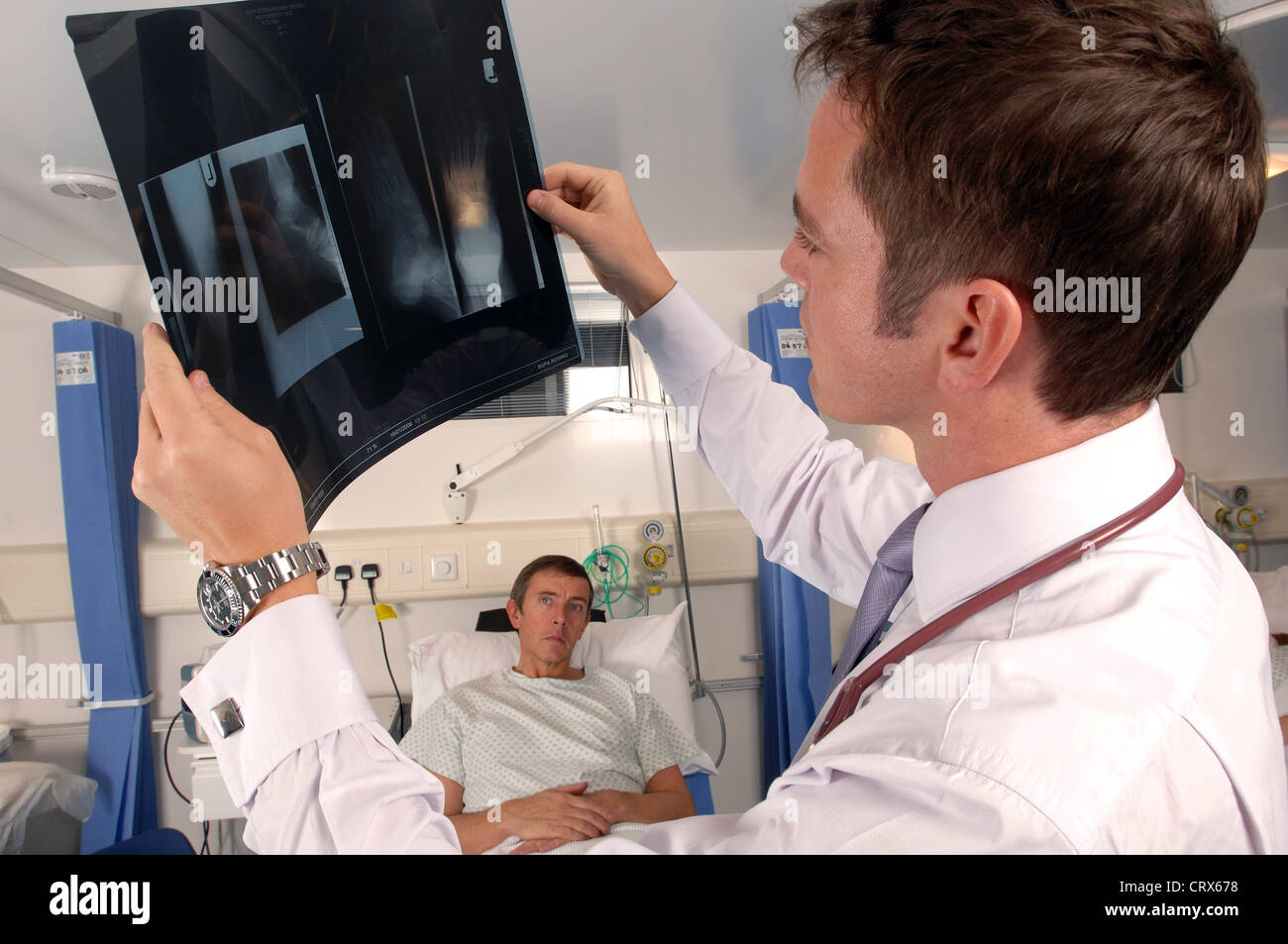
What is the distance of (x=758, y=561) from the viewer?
1.99m

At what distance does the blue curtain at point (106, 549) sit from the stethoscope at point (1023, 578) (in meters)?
1.53

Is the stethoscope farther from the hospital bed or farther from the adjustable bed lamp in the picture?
the hospital bed

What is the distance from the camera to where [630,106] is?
3.26 feet

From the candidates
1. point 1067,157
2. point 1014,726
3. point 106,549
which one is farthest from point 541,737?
point 1067,157

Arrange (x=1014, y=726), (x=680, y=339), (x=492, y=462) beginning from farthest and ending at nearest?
(x=492, y=462), (x=680, y=339), (x=1014, y=726)

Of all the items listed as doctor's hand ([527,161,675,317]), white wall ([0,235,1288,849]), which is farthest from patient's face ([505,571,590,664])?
doctor's hand ([527,161,675,317])

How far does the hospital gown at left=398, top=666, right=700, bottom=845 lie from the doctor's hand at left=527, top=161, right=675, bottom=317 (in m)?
1.27

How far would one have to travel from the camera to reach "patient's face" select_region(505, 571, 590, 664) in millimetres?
1817

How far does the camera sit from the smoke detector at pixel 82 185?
39.4 inches

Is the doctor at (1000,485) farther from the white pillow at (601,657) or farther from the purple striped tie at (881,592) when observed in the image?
the white pillow at (601,657)

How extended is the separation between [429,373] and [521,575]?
4.65ft

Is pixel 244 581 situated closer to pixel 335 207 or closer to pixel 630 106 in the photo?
pixel 335 207

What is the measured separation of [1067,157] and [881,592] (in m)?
0.34

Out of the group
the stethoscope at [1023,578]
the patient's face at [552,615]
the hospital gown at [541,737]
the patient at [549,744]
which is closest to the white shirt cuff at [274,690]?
the stethoscope at [1023,578]
